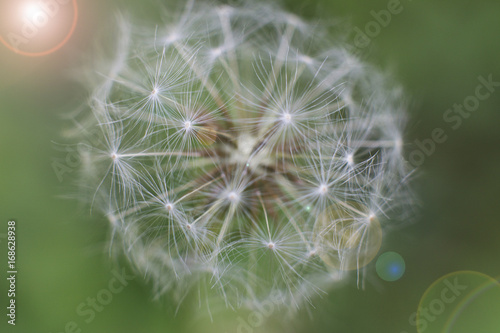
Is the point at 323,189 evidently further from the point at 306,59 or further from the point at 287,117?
the point at 306,59

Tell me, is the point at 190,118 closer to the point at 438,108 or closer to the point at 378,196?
the point at 378,196

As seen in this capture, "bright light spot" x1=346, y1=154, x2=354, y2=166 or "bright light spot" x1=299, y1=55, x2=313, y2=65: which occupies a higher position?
"bright light spot" x1=299, y1=55, x2=313, y2=65

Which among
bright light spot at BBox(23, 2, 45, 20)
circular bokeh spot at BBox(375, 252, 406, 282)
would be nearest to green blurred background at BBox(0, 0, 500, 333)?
circular bokeh spot at BBox(375, 252, 406, 282)

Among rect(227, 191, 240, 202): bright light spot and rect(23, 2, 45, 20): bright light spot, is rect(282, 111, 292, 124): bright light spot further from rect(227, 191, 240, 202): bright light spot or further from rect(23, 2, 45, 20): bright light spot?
rect(23, 2, 45, 20): bright light spot

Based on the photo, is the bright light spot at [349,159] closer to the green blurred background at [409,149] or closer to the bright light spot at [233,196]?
the bright light spot at [233,196]

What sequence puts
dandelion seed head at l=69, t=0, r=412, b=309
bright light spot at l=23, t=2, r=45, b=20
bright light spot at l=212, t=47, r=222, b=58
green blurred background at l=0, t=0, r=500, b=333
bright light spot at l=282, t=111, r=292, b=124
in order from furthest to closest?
1. bright light spot at l=23, t=2, r=45, b=20
2. green blurred background at l=0, t=0, r=500, b=333
3. bright light spot at l=212, t=47, r=222, b=58
4. dandelion seed head at l=69, t=0, r=412, b=309
5. bright light spot at l=282, t=111, r=292, b=124

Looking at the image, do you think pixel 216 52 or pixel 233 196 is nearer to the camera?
pixel 233 196

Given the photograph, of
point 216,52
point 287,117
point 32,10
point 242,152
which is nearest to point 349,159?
point 287,117
